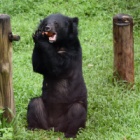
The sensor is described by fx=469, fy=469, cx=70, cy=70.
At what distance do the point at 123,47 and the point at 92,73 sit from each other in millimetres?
1065

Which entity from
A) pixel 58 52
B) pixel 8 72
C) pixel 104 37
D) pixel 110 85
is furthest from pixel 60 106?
pixel 104 37

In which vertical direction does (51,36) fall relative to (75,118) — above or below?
above

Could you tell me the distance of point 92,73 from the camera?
7.85 m

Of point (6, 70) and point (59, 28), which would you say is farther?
point (59, 28)

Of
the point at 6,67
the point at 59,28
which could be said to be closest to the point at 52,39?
the point at 59,28

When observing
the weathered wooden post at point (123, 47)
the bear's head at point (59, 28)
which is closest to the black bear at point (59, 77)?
the bear's head at point (59, 28)

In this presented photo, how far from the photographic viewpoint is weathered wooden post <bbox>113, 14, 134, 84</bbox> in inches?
270

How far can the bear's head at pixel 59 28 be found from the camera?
17.7ft

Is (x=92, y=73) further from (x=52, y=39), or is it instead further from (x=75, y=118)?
(x=52, y=39)

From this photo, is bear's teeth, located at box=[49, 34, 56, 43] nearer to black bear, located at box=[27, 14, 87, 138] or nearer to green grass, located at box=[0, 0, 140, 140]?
black bear, located at box=[27, 14, 87, 138]

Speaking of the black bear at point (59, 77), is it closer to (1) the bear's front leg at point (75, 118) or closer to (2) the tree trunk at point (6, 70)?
(1) the bear's front leg at point (75, 118)

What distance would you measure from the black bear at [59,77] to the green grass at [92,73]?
17 cm

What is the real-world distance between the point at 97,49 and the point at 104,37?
36.0 inches

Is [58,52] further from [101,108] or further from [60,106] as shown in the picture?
[101,108]
